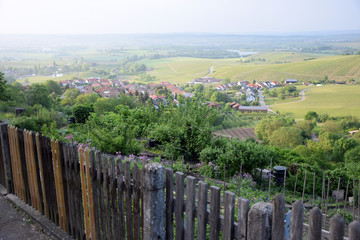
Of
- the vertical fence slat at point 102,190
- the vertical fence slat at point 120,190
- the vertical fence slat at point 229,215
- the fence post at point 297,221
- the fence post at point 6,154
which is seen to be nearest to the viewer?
the fence post at point 297,221

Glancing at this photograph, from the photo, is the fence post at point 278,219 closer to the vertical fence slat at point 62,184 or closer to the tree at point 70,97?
the vertical fence slat at point 62,184

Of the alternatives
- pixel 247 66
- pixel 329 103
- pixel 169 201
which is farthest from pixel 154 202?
pixel 247 66

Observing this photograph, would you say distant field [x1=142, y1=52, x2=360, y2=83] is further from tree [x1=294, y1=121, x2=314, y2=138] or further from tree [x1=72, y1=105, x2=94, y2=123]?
tree [x1=72, y1=105, x2=94, y2=123]

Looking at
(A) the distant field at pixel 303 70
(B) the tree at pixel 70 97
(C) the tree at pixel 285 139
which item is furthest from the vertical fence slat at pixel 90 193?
(A) the distant field at pixel 303 70

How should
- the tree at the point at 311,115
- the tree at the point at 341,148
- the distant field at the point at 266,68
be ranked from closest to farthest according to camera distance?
the tree at the point at 341,148
the tree at the point at 311,115
the distant field at the point at 266,68

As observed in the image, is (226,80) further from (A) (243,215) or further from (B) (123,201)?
(A) (243,215)

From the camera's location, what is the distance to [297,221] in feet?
4.57

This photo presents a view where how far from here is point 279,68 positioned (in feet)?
202

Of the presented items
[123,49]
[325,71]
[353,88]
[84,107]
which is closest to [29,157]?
[84,107]

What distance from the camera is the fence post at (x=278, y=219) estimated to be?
1.46m

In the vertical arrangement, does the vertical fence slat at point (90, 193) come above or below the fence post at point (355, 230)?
below

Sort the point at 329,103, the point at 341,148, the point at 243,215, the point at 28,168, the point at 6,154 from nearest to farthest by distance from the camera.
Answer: the point at 243,215 → the point at 28,168 → the point at 6,154 → the point at 341,148 → the point at 329,103

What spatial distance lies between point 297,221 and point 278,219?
4.2 inches

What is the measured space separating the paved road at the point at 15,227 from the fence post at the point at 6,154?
0.41 metres
